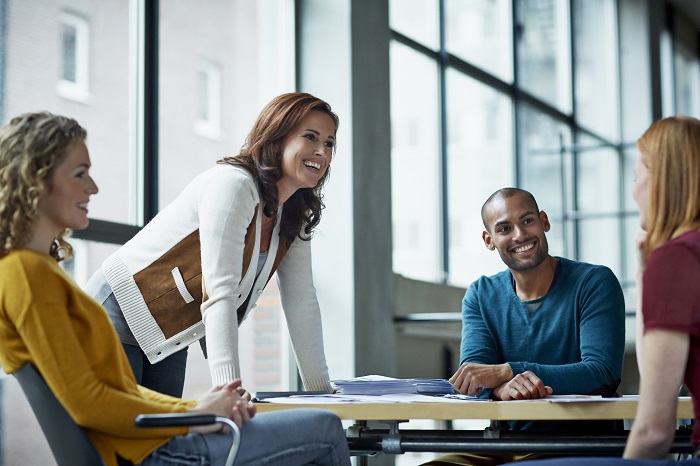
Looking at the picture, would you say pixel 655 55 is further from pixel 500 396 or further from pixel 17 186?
pixel 17 186

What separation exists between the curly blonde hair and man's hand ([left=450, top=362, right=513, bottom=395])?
102 centimetres

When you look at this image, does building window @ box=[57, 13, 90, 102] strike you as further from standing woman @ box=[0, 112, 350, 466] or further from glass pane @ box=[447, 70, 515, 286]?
glass pane @ box=[447, 70, 515, 286]

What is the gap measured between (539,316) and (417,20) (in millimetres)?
3533

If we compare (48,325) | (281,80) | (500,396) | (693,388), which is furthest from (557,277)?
(281,80)

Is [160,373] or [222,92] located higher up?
[222,92]

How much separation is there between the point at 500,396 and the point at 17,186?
1.11 m

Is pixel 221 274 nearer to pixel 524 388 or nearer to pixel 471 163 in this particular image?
pixel 524 388

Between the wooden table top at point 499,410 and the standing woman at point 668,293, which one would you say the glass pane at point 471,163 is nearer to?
the wooden table top at point 499,410

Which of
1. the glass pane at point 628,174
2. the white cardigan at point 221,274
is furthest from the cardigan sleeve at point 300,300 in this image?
the glass pane at point 628,174

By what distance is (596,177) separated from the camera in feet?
28.8

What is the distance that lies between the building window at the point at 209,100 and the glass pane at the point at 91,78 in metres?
0.49

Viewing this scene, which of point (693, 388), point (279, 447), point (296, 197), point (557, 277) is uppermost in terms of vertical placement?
point (296, 197)

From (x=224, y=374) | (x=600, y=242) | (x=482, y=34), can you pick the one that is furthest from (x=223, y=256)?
(x=600, y=242)

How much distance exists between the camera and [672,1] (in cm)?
1017
